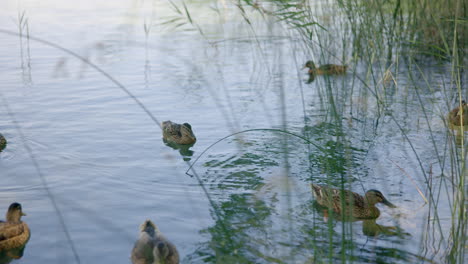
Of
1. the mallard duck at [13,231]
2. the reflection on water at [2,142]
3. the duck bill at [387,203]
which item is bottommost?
the duck bill at [387,203]

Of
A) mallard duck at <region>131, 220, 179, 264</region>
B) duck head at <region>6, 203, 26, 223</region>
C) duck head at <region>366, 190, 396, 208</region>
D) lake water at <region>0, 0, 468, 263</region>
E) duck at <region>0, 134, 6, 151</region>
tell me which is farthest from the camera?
duck at <region>0, 134, 6, 151</region>

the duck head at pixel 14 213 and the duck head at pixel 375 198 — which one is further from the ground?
the duck head at pixel 14 213

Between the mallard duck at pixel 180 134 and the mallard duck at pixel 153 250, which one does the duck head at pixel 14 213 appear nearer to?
the mallard duck at pixel 153 250

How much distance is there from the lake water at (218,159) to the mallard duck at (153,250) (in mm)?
167

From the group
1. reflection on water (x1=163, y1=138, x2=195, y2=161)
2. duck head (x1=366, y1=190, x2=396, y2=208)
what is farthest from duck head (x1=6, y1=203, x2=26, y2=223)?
duck head (x1=366, y1=190, x2=396, y2=208)

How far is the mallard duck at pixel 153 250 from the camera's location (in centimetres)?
420

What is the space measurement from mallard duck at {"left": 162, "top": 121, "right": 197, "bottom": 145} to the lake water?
161mm

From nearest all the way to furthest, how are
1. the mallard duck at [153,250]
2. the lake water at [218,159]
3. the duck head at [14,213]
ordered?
the mallard duck at [153,250], the lake water at [218,159], the duck head at [14,213]

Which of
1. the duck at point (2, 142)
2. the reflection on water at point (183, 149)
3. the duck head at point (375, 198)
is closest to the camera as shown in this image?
the duck head at point (375, 198)

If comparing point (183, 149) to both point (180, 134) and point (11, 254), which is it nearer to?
point (180, 134)

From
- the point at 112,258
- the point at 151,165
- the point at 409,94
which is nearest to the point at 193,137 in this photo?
the point at 151,165

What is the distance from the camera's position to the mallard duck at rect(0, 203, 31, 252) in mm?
4574

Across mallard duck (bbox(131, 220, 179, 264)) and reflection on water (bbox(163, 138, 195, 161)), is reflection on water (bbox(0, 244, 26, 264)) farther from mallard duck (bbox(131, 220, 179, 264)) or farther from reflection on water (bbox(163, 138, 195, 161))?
reflection on water (bbox(163, 138, 195, 161))

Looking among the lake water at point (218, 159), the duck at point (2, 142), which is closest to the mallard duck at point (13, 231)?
the lake water at point (218, 159)
